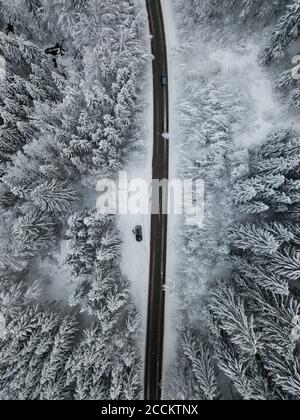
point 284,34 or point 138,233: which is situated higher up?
point 284,34

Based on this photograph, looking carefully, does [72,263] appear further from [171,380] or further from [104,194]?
[171,380]

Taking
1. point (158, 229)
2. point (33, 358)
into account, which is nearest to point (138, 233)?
point (158, 229)

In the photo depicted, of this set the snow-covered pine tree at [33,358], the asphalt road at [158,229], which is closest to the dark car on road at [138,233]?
the asphalt road at [158,229]

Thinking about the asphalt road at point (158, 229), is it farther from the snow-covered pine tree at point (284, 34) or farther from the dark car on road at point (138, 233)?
the snow-covered pine tree at point (284, 34)

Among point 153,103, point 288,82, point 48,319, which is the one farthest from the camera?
point 153,103

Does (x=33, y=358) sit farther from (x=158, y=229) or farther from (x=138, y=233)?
(x=158, y=229)

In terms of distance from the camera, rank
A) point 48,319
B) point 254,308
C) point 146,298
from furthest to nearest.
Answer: point 146,298 < point 48,319 < point 254,308

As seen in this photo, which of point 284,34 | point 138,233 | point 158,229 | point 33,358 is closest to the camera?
point 33,358
